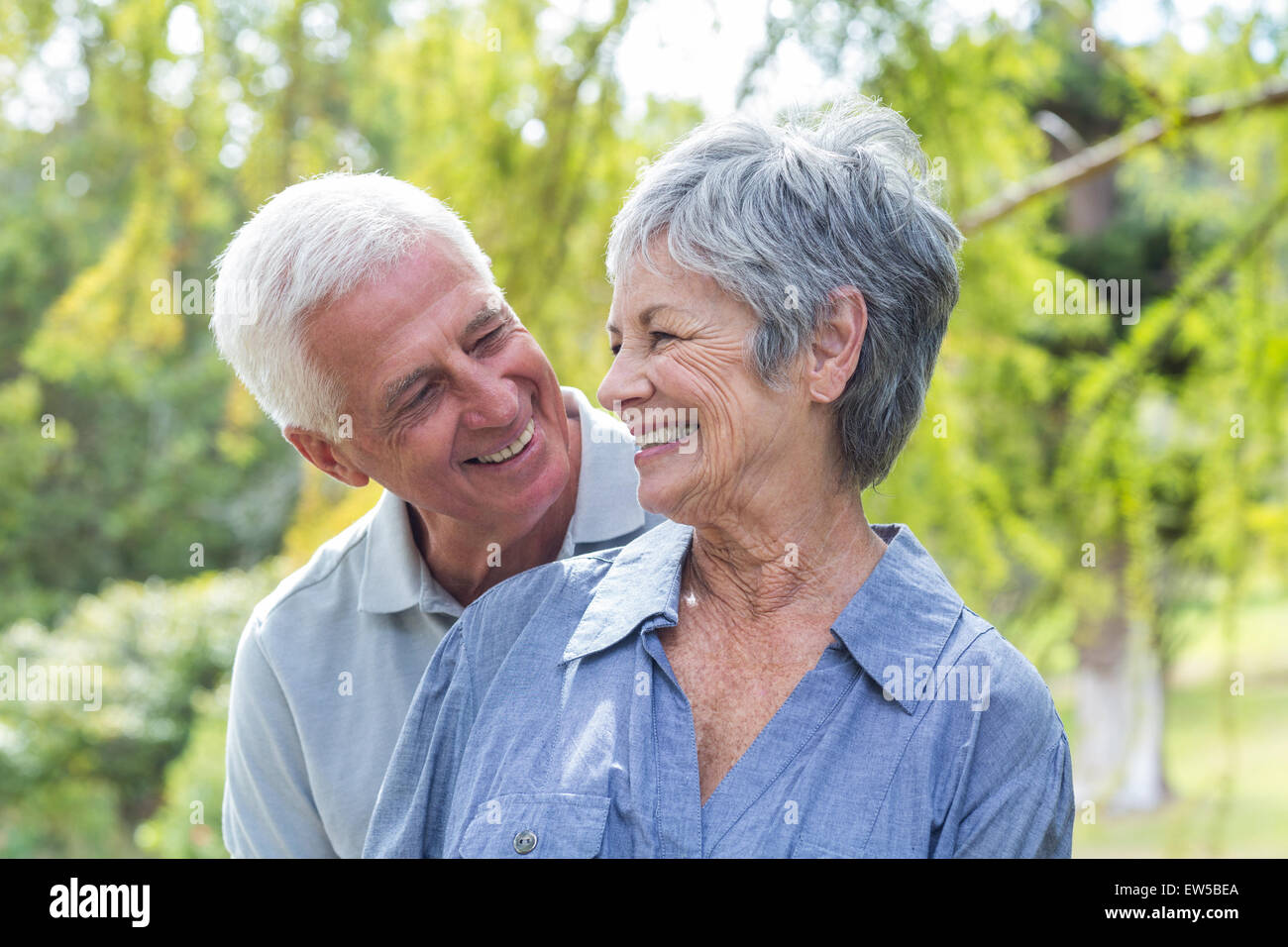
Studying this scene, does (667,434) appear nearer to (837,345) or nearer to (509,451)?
(837,345)

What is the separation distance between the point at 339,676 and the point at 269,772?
202mm

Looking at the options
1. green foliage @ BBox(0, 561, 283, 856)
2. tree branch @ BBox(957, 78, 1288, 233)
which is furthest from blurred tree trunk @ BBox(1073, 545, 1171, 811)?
green foliage @ BBox(0, 561, 283, 856)

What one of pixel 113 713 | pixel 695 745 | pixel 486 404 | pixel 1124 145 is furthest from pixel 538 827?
pixel 113 713

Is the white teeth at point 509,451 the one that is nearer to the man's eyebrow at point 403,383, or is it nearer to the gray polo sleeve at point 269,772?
the man's eyebrow at point 403,383

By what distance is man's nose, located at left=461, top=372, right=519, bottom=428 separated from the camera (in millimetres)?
1730

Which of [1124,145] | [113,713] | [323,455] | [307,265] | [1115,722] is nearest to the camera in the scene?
[307,265]

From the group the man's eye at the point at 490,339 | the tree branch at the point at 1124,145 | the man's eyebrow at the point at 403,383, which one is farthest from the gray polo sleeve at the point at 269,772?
the tree branch at the point at 1124,145

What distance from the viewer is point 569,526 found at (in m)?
1.95

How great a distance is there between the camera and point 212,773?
5.78 metres

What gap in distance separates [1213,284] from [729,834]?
2.45m

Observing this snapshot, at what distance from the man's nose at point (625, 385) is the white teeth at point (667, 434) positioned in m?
0.05

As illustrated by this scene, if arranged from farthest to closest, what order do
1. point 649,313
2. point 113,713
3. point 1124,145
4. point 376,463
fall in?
1. point 113,713
2. point 1124,145
3. point 376,463
4. point 649,313

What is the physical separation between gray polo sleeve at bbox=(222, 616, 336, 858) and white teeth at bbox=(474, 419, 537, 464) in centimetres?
49
